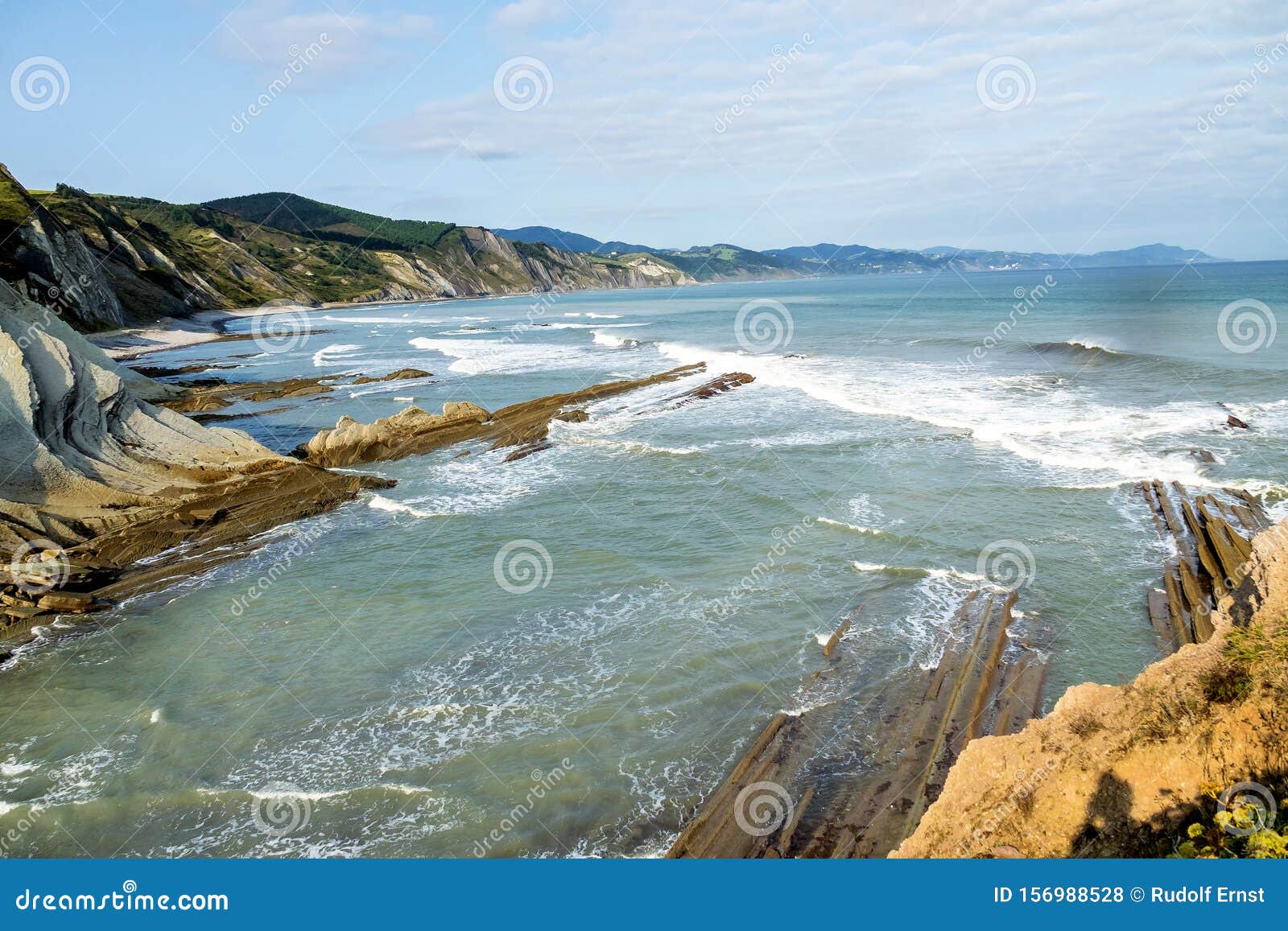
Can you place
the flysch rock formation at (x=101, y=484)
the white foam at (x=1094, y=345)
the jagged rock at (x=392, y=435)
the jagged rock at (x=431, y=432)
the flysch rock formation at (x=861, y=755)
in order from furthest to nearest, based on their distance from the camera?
1. the white foam at (x=1094, y=345)
2. the jagged rock at (x=431, y=432)
3. the jagged rock at (x=392, y=435)
4. the flysch rock formation at (x=101, y=484)
5. the flysch rock formation at (x=861, y=755)

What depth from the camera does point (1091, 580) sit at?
42.7 feet

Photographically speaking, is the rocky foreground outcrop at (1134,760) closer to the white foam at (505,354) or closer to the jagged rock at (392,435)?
the jagged rock at (392,435)

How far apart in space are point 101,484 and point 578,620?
45.1ft

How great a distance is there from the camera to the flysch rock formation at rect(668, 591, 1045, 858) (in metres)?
7.51

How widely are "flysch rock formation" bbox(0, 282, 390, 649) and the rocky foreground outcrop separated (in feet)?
52.2

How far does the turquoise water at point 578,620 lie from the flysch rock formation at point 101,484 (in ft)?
4.27

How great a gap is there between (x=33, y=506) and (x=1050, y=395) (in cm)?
3343

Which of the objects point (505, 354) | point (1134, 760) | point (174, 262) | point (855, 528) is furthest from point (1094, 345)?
point (174, 262)

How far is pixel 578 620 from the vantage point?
1275 cm

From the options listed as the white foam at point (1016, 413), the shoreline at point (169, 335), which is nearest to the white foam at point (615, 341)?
the white foam at point (1016, 413)

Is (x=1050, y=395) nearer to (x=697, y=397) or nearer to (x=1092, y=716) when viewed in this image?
(x=697, y=397)

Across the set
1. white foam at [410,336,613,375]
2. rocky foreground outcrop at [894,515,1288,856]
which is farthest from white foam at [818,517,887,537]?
white foam at [410,336,613,375]

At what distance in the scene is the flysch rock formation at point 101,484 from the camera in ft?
49.3

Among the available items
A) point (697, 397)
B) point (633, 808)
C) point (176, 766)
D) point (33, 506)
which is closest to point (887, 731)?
point (633, 808)
